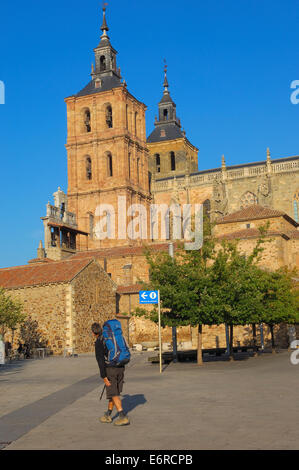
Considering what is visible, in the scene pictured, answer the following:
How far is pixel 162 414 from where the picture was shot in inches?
330

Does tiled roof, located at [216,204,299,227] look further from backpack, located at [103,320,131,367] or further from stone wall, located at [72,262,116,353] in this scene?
backpack, located at [103,320,131,367]

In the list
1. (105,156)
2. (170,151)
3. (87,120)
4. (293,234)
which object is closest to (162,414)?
(293,234)

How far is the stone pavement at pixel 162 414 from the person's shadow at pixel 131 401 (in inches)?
0.6

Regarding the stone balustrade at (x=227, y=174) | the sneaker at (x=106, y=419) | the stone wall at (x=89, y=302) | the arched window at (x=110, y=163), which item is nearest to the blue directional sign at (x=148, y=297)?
the sneaker at (x=106, y=419)

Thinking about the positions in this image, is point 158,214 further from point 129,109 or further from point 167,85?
point 167,85

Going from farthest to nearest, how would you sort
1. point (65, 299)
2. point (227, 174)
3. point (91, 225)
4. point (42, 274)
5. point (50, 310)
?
point (227, 174) → point (91, 225) → point (42, 274) → point (50, 310) → point (65, 299)

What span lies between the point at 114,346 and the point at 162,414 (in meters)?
Answer: 1.41

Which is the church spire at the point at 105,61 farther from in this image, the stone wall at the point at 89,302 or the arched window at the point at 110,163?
the stone wall at the point at 89,302

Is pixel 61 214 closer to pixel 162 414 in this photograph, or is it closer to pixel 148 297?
pixel 148 297

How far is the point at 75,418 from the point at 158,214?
5844 centimetres

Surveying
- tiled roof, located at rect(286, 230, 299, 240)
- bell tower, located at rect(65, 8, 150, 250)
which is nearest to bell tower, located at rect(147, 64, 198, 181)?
bell tower, located at rect(65, 8, 150, 250)

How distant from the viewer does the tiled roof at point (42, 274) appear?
104 ft

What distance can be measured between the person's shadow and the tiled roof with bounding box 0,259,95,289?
66.0 feet
